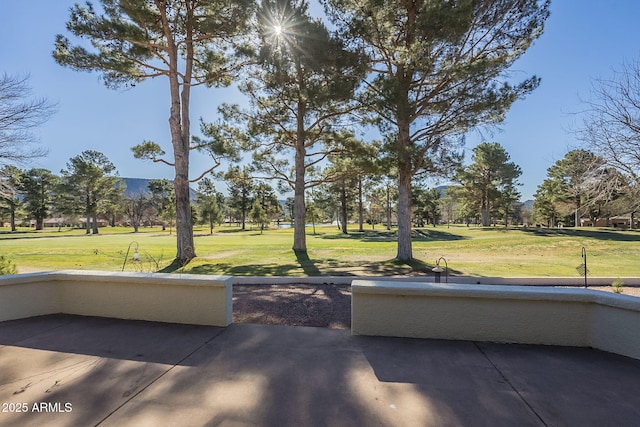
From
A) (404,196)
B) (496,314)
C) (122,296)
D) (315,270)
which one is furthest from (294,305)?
(404,196)

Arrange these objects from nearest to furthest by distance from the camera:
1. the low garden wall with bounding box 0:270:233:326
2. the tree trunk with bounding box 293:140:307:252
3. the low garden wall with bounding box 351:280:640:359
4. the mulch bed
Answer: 1. the low garden wall with bounding box 351:280:640:359
2. the low garden wall with bounding box 0:270:233:326
3. the mulch bed
4. the tree trunk with bounding box 293:140:307:252

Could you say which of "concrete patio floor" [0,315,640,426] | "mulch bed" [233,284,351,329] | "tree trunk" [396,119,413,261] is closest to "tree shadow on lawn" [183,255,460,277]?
"tree trunk" [396,119,413,261]

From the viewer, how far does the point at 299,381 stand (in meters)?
2.55

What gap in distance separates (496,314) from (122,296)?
17.1 feet

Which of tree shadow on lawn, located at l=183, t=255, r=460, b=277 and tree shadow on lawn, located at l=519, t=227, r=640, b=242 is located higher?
tree shadow on lawn, located at l=519, t=227, r=640, b=242

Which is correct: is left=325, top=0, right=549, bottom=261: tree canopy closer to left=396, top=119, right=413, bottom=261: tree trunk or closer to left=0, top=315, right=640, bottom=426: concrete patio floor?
left=396, top=119, right=413, bottom=261: tree trunk

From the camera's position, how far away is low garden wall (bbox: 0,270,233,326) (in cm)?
393

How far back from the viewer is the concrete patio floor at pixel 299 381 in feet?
6.88

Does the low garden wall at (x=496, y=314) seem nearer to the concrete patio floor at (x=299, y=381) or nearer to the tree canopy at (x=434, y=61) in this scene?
the concrete patio floor at (x=299, y=381)

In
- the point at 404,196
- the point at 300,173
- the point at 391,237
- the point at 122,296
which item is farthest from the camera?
the point at 391,237

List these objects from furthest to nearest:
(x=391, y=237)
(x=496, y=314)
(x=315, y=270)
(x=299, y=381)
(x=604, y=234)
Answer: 1. (x=391, y=237)
2. (x=604, y=234)
3. (x=315, y=270)
4. (x=496, y=314)
5. (x=299, y=381)

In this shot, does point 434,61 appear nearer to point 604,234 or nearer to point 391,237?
point 391,237

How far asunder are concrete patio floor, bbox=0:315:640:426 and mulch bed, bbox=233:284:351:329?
0.95 meters

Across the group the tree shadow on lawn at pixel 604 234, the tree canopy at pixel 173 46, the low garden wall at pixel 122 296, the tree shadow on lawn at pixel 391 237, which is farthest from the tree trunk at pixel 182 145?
the tree shadow on lawn at pixel 604 234
